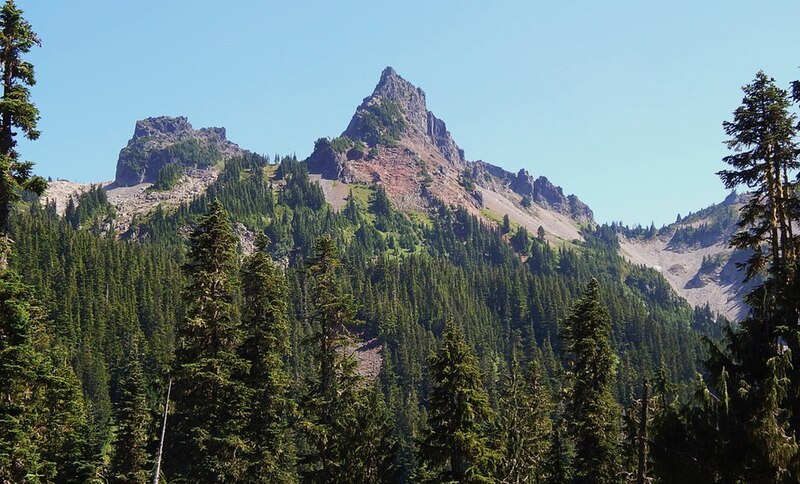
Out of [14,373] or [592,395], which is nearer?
[14,373]

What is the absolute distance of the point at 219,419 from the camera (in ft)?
99.2

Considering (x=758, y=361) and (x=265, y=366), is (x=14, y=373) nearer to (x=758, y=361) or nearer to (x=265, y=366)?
(x=265, y=366)

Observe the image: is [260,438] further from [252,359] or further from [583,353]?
[583,353]

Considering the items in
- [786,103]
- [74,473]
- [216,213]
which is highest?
[786,103]

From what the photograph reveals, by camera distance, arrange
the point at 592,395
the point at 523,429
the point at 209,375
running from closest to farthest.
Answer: the point at 209,375 < the point at 592,395 < the point at 523,429

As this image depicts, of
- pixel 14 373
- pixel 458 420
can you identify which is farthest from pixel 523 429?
pixel 14 373

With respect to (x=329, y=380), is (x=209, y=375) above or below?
below

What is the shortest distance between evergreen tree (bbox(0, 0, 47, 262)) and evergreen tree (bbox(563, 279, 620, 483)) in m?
27.0

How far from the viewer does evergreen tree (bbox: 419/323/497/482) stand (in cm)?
3067

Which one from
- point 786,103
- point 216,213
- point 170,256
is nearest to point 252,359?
point 216,213

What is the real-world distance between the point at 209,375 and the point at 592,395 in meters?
19.7

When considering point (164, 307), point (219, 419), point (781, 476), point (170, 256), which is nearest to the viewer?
point (781, 476)

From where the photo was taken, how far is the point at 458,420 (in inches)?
1226

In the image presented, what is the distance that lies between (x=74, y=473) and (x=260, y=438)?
10815mm
